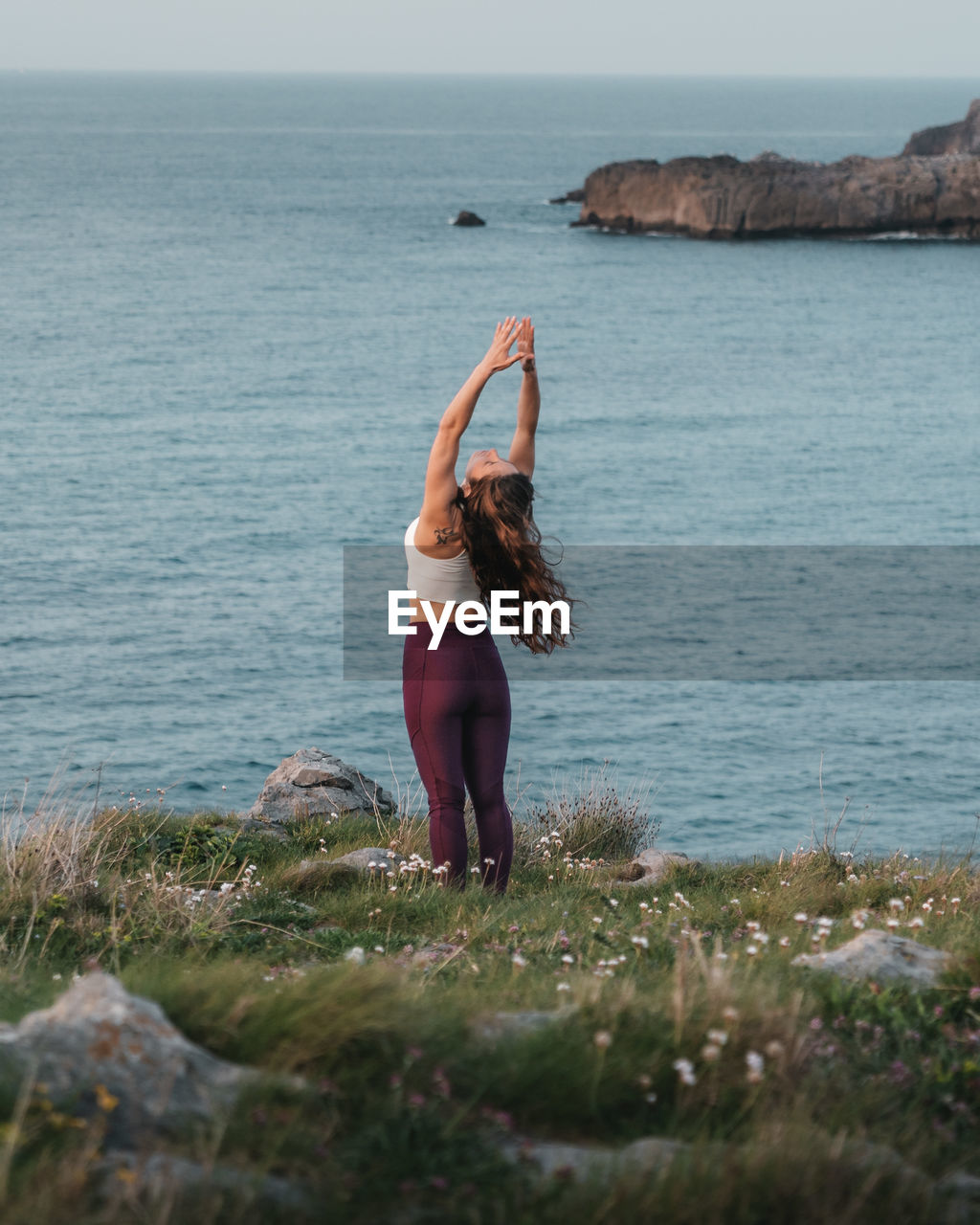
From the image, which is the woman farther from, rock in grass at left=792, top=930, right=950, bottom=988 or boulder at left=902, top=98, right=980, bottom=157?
boulder at left=902, top=98, right=980, bottom=157

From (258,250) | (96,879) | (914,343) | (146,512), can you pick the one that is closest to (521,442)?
(96,879)

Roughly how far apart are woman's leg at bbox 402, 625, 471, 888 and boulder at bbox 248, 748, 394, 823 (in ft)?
9.65

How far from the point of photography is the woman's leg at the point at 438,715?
235 inches

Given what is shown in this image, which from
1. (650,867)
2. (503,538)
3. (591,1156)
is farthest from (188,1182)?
(650,867)

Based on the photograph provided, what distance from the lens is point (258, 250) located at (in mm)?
87938

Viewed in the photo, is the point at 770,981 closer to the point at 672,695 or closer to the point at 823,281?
the point at 672,695

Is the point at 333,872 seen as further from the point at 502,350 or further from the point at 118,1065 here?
the point at 118,1065

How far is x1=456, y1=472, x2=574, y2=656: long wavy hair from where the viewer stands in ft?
18.8

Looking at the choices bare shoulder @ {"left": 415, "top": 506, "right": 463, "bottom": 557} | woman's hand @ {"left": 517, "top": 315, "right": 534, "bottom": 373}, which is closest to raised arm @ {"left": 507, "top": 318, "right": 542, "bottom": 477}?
woman's hand @ {"left": 517, "top": 315, "right": 534, "bottom": 373}

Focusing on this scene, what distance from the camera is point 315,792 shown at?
31.5ft

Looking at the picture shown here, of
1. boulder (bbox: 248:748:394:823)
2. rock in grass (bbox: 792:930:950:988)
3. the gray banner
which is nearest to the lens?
rock in grass (bbox: 792:930:950:988)

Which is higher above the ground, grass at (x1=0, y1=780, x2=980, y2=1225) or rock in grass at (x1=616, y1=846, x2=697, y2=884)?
grass at (x1=0, y1=780, x2=980, y2=1225)

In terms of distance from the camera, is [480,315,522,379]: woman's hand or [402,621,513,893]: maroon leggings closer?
[480,315,522,379]: woman's hand

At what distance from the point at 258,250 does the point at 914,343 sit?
150ft
